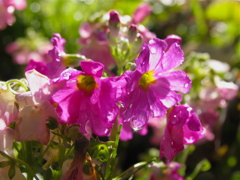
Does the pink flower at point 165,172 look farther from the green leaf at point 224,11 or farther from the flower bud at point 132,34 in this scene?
the green leaf at point 224,11

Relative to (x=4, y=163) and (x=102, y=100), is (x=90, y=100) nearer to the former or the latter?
(x=102, y=100)

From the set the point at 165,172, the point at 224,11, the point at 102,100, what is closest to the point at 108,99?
the point at 102,100

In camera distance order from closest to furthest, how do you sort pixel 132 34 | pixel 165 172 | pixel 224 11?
pixel 132 34 < pixel 165 172 < pixel 224 11

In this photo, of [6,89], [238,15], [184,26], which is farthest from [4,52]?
[6,89]

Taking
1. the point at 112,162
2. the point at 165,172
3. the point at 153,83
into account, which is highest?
the point at 153,83

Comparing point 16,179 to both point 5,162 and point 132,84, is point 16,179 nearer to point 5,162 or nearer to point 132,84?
point 5,162

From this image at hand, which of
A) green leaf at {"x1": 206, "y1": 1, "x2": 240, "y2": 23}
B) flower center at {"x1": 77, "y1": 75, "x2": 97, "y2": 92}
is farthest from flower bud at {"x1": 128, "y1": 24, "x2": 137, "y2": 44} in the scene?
green leaf at {"x1": 206, "y1": 1, "x2": 240, "y2": 23}
